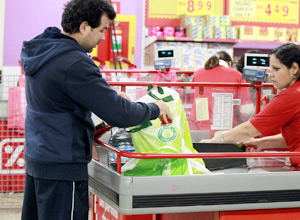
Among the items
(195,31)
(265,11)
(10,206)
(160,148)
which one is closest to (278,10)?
(265,11)

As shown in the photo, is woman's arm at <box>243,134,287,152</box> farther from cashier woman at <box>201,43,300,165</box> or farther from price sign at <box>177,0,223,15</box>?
price sign at <box>177,0,223,15</box>

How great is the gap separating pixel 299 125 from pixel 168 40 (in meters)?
5.14

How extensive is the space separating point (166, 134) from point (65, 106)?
1.71 ft

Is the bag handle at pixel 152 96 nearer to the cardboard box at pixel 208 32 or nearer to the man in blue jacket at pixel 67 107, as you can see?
the man in blue jacket at pixel 67 107

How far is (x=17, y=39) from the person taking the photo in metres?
8.27

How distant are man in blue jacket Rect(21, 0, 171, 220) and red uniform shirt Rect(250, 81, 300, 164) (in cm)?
91

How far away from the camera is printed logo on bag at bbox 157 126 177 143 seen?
7.47 ft

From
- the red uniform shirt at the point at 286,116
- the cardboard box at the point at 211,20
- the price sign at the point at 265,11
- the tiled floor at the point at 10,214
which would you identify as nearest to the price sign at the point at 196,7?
the price sign at the point at 265,11

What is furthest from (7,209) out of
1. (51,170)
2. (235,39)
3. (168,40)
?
(235,39)

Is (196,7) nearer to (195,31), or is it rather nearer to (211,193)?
(195,31)

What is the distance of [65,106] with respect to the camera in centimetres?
203

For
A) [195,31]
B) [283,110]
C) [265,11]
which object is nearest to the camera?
[283,110]

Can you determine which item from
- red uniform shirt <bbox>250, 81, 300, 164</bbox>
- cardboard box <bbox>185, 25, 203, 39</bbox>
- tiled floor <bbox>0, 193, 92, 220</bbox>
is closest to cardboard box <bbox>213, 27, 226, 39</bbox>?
cardboard box <bbox>185, 25, 203, 39</bbox>

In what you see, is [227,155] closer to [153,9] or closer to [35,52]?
[35,52]
